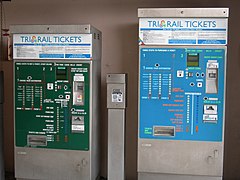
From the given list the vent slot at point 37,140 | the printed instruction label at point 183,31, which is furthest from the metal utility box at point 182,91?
the vent slot at point 37,140

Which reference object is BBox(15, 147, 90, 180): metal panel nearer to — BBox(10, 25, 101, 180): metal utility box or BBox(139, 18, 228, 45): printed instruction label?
BBox(10, 25, 101, 180): metal utility box

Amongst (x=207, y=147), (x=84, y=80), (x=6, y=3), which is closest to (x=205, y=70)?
(x=207, y=147)

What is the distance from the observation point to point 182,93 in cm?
380

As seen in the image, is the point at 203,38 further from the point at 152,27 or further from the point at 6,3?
the point at 6,3

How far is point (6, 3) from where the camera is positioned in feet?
16.0

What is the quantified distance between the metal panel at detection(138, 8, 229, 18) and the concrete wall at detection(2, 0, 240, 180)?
80cm

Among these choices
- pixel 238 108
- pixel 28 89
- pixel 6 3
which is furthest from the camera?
pixel 6 3

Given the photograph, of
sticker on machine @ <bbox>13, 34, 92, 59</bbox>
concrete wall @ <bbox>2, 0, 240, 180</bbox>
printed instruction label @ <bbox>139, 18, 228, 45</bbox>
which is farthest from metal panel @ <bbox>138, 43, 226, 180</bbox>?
sticker on machine @ <bbox>13, 34, 92, 59</bbox>

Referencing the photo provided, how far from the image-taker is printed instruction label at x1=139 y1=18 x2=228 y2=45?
372cm

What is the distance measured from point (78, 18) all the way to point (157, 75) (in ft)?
5.31

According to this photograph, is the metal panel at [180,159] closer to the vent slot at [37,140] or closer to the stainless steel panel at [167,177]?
the stainless steel panel at [167,177]

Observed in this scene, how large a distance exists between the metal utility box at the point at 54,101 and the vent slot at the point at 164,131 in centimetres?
77

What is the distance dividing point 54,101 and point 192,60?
→ 66.3 inches

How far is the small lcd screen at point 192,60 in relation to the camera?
3760mm
